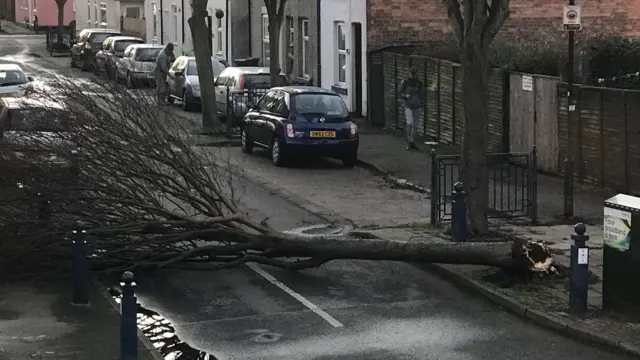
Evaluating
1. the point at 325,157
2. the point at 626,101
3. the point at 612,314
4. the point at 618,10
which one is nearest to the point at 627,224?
the point at 612,314

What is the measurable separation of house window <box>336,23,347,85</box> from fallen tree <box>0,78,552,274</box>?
1874 centimetres

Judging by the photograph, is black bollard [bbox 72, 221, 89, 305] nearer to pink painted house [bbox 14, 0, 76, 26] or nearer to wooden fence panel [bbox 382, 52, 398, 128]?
wooden fence panel [bbox 382, 52, 398, 128]

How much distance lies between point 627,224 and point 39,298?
585 cm

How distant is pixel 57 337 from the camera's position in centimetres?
1031

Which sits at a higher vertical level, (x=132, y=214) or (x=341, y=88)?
(x=341, y=88)

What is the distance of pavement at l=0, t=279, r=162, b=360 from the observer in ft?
32.2

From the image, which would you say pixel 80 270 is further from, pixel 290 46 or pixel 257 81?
pixel 290 46

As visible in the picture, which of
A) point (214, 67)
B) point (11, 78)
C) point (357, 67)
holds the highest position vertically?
point (357, 67)

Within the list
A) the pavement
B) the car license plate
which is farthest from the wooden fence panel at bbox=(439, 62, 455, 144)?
the pavement

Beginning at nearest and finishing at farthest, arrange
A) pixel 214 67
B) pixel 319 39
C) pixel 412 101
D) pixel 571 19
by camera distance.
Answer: pixel 571 19 → pixel 412 101 → pixel 319 39 → pixel 214 67

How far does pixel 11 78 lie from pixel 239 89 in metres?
6.67

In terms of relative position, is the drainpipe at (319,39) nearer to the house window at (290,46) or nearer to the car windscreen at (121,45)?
the house window at (290,46)

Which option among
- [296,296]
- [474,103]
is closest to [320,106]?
[474,103]

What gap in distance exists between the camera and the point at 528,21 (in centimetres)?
3247
